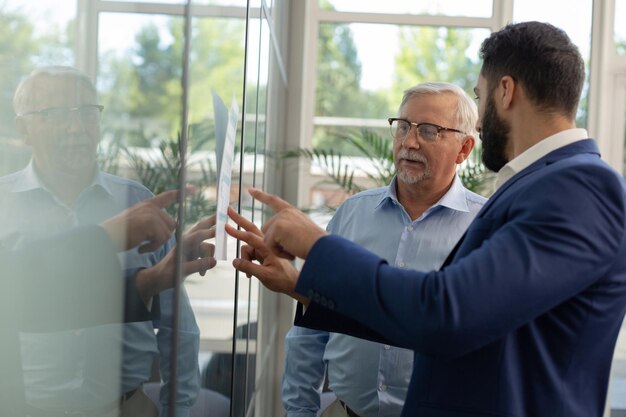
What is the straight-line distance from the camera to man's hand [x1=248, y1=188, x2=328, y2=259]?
1.25 meters

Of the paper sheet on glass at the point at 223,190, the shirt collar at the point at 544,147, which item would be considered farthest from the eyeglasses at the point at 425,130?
the shirt collar at the point at 544,147

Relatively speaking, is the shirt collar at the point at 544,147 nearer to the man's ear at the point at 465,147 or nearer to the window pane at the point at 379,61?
the man's ear at the point at 465,147

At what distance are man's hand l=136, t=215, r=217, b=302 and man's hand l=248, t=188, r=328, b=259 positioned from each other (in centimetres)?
11

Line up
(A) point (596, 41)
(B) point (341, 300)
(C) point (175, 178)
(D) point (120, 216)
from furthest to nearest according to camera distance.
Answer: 1. (A) point (596, 41)
2. (B) point (341, 300)
3. (C) point (175, 178)
4. (D) point (120, 216)

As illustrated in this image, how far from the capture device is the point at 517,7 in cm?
563

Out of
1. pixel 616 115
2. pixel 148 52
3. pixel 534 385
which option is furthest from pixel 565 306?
pixel 616 115

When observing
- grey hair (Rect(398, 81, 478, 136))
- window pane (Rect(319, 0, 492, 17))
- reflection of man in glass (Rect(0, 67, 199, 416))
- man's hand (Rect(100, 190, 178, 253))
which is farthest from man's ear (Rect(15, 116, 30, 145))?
window pane (Rect(319, 0, 492, 17))

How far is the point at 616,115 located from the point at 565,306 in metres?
4.85

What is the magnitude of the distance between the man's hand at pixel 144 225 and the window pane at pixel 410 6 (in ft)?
16.1

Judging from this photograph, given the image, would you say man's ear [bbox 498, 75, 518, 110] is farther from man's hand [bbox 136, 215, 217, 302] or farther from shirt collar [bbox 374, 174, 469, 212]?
shirt collar [bbox 374, 174, 469, 212]

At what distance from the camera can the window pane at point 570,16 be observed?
5.62 m

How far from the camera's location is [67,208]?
66cm

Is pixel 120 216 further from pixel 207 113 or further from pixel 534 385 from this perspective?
pixel 534 385

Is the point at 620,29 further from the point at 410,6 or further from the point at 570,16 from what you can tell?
the point at 410,6
